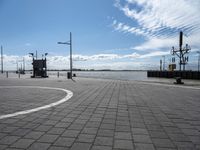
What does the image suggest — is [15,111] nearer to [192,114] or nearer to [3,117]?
[3,117]

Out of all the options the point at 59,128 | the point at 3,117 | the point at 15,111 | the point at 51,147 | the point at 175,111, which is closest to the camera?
the point at 51,147

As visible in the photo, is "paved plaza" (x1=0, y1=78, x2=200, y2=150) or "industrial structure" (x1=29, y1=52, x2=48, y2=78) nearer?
"paved plaza" (x1=0, y1=78, x2=200, y2=150)

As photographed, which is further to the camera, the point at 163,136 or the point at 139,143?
the point at 163,136

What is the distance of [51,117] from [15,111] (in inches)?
63.9

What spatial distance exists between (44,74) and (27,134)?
34.9 metres

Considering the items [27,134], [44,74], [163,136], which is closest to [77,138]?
[27,134]

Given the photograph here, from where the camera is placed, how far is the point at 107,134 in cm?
460

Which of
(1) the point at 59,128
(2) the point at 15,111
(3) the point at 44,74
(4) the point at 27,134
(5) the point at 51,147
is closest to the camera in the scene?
(5) the point at 51,147

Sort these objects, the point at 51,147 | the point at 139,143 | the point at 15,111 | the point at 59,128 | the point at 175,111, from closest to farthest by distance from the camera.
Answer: the point at 51,147 → the point at 139,143 → the point at 59,128 → the point at 15,111 → the point at 175,111

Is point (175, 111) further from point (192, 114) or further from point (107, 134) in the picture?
point (107, 134)

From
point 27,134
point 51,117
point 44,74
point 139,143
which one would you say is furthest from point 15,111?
point 44,74

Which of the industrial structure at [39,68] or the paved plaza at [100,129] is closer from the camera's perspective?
the paved plaza at [100,129]

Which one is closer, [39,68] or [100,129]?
[100,129]

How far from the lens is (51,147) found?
3795mm
